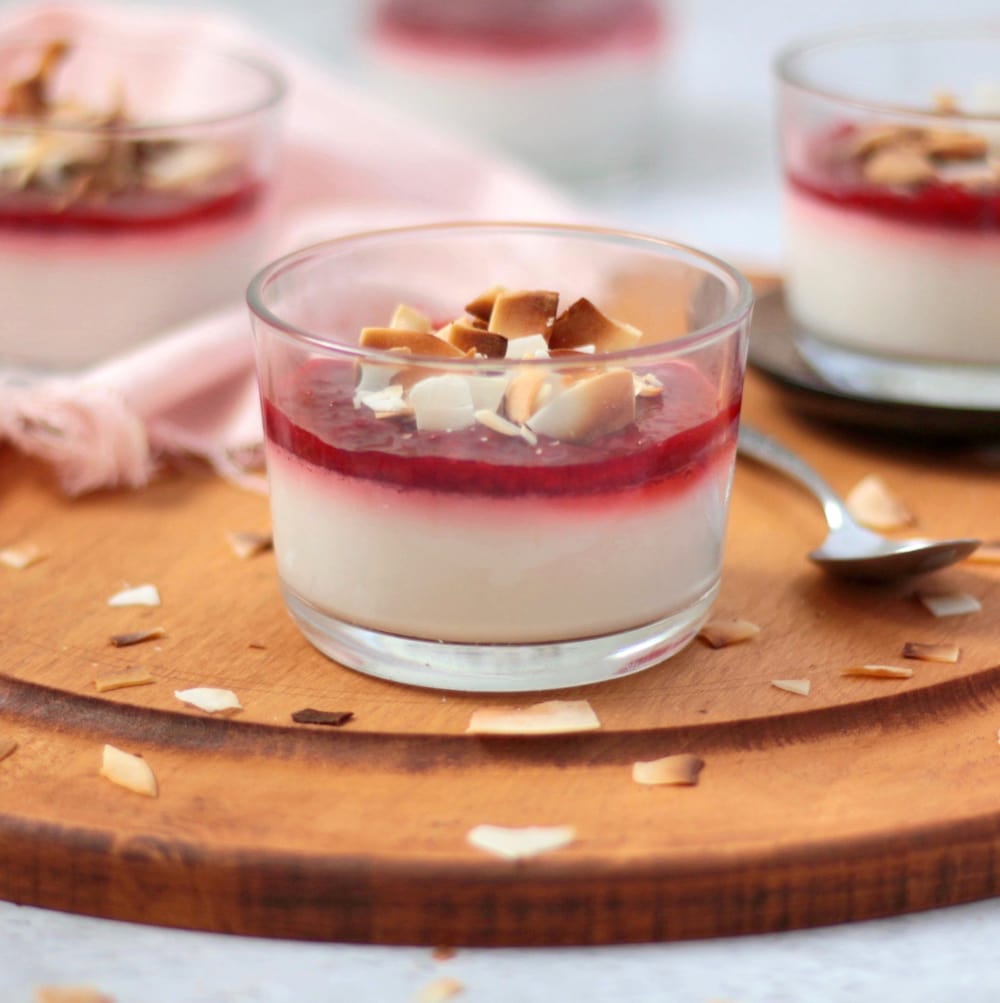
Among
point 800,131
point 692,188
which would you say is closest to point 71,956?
point 800,131

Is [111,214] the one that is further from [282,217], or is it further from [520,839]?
[520,839]

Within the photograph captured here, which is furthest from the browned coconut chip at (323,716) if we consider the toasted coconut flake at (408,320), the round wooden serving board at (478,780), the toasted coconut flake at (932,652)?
the toasted coconut flake at (932,652)

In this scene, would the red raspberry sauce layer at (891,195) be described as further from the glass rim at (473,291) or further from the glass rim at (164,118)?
the glass rim at (164,118)

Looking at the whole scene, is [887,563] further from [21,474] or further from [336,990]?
[21,474]

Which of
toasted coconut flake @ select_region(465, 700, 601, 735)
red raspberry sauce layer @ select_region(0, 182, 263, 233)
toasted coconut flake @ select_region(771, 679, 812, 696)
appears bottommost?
toasted coconut flake @ select_region(771, 679, 812, 696)

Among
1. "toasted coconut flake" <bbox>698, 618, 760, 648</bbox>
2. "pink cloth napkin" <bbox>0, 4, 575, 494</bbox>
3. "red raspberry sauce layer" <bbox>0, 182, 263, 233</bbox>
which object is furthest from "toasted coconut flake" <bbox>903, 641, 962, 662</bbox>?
"red raspberry sauce layer" <bbox>0, 182, 263, 233</bbox>

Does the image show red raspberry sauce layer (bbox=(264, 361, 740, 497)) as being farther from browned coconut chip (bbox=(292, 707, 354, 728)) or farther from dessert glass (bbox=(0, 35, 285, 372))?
dessert glass (bbox=(0, 35, 285, 372))
